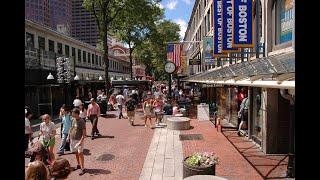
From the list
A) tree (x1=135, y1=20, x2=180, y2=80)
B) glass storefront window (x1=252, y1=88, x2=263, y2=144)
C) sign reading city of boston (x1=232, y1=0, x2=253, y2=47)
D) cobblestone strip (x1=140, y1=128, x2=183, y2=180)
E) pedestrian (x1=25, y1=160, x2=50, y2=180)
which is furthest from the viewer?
tree (x1=135, y1=20, x2=180, y2=80)

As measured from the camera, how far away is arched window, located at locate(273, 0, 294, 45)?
40.8ft

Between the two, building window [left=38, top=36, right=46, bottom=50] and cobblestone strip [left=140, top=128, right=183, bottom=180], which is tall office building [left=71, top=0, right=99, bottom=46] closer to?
building window [left=38, top=36, right=46, bottom=50]

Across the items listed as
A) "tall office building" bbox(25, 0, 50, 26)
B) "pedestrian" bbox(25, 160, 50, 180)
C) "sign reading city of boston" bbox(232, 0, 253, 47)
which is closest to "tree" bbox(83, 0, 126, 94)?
"sign reading city of boston" bbox(232, 0, 253, 47)

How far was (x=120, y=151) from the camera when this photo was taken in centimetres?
1411

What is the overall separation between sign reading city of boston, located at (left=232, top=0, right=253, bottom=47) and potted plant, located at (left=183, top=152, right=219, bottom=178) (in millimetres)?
6551

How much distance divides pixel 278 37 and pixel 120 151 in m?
7.10

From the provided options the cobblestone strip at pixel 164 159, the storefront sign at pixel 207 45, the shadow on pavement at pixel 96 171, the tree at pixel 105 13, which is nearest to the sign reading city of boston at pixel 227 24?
the cobblestone strip at pixel 164 159

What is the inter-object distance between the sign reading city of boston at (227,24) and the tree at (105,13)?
19.1 meters

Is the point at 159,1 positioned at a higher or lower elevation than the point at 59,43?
higher

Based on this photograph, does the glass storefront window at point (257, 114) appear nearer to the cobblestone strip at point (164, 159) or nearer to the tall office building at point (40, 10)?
the cobblestone strip at point (164, 159)
